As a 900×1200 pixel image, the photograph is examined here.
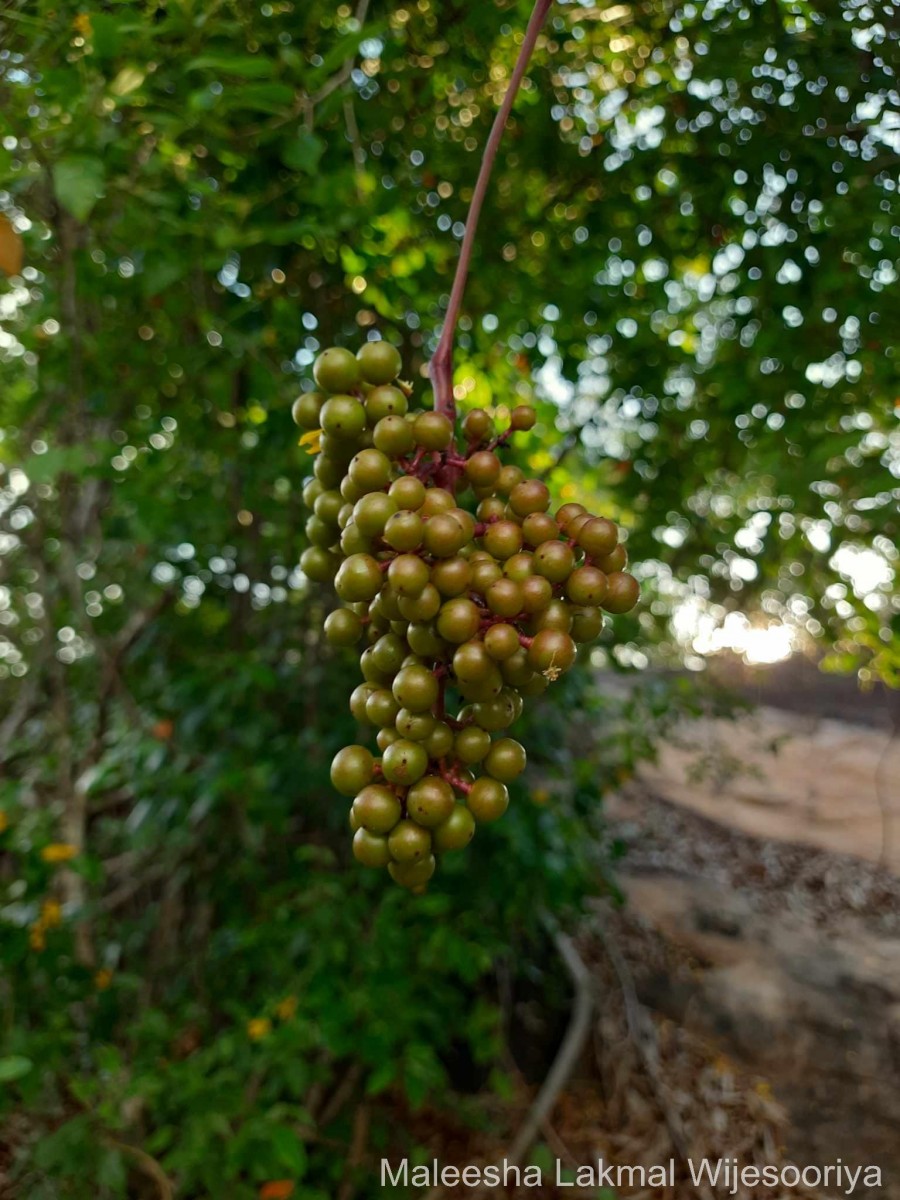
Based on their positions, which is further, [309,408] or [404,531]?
[309,408]

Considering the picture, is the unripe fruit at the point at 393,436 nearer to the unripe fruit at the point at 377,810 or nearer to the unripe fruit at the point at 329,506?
the unripe fruit at the point at 329,506

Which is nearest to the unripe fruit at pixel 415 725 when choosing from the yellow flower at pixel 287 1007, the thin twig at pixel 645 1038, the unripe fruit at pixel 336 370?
the unripe fruit at pixel 336 370

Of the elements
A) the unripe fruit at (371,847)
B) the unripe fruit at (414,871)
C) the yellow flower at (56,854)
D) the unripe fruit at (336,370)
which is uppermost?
the unripe fruit at (336,370)

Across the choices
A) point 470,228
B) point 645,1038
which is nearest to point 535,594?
point 470,228

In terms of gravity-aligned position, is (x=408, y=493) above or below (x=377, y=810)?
above

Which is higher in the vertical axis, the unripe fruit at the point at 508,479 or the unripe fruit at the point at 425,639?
the unripe fruit at the point at 508,479

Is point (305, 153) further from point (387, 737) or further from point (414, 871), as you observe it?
point (414, 871)

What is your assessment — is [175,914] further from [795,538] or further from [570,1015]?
[795,538]
